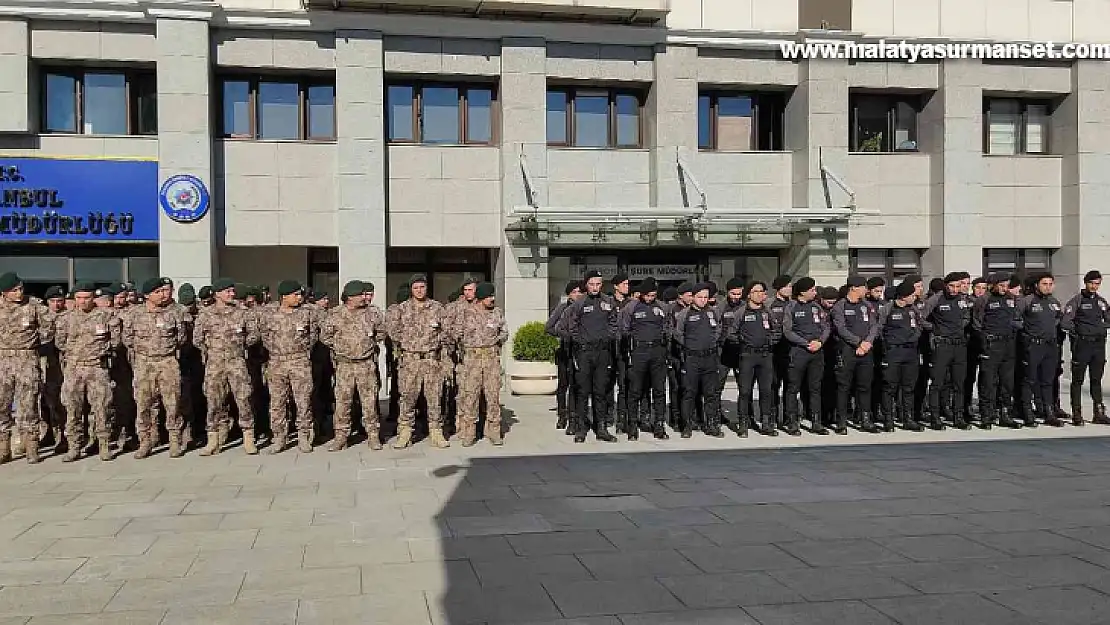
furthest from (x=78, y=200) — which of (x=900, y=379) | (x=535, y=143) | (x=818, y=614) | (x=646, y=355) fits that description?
(x=818, y=614)

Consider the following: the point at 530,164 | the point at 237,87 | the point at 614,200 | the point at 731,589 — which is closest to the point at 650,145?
the point at 614,200

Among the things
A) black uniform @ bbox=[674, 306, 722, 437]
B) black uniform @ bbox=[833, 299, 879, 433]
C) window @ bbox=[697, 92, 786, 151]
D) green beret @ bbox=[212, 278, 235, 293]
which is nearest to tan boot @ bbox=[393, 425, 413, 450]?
green beret @ bbox=[212, 278, 235, 293]

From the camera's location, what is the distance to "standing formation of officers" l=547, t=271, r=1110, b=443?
11.2 meters

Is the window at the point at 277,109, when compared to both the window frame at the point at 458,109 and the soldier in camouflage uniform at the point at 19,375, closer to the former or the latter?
the window frame at the point at 458,109

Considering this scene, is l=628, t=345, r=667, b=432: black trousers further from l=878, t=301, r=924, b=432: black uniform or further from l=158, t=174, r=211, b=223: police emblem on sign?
l=158, t=174, r=211, b=223: police emblem on sign

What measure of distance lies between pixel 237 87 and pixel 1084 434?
15.3m

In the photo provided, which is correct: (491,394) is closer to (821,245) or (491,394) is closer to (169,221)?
(169,221)

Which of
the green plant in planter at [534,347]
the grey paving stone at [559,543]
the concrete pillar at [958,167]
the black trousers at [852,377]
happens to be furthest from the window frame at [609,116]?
the grey paving stone at [559,543]

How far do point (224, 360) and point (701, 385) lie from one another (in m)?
5.76

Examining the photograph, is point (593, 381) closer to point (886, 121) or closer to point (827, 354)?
point (827, 354)

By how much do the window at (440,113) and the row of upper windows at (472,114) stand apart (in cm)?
2

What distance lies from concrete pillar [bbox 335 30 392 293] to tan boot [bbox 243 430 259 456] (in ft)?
22.0

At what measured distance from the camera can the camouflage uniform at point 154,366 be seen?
10031mm

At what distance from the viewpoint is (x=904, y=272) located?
19219 mm
